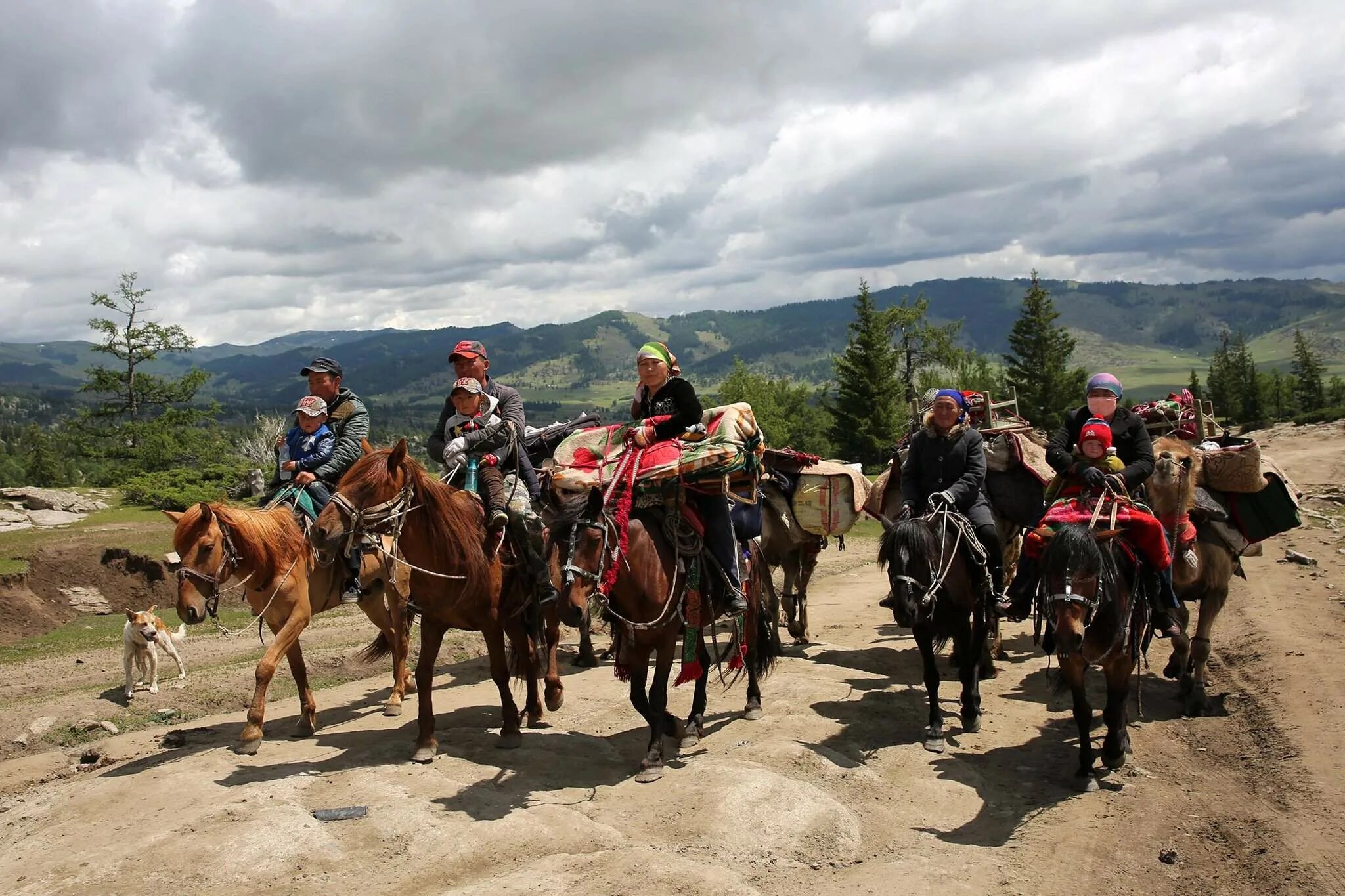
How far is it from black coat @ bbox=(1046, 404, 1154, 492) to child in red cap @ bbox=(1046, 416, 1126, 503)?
0.10 m

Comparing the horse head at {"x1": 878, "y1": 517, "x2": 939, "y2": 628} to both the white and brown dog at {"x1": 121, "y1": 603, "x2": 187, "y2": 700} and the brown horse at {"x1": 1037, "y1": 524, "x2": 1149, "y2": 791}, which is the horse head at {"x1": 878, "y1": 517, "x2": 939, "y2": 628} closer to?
the brown horse at {"x1": 1037, "y1": 524, "x2": 1149, "y2": 791}

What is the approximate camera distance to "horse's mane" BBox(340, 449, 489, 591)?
8.34 meters

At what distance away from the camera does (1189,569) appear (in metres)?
9.87

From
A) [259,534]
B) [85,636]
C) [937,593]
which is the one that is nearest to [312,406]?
[259,534]

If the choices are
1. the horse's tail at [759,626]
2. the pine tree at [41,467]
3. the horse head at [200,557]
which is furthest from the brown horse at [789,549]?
the pine tree at [41,467]

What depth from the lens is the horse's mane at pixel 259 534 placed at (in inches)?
345

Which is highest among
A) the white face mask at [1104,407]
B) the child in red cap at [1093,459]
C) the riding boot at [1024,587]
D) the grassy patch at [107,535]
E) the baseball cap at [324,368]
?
the baseball cap at [324,368]

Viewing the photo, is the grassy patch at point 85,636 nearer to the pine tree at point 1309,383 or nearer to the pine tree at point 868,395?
the pine tree at point 868,395

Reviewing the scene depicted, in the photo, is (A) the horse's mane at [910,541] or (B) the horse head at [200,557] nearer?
(B) the horse head at [200,557]

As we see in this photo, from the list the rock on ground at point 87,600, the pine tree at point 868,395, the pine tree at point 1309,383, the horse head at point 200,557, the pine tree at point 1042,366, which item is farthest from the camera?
the pine tree at point 1309,383

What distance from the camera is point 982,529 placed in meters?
9.77

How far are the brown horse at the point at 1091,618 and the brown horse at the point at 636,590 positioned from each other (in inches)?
125

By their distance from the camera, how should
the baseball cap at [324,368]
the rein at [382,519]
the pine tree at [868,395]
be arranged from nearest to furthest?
the rein at [382,519] < the baseball cap at [324,368] < the pine tree at [868,395]

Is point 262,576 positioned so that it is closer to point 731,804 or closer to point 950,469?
point 731,804
